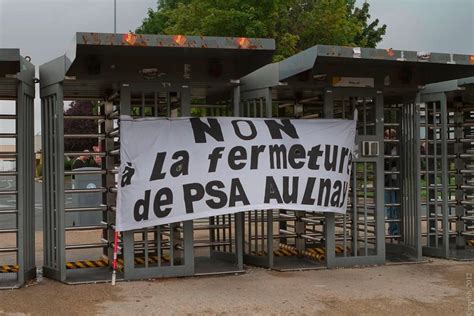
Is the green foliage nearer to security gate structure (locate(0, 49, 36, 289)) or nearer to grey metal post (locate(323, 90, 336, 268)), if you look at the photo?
grey metal post (locate(323, 90, 336, 268))

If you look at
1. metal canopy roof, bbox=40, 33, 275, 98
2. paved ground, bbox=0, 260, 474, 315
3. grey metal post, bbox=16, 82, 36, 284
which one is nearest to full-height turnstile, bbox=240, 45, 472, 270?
paved ground, bbox=0, 260, 474, 315

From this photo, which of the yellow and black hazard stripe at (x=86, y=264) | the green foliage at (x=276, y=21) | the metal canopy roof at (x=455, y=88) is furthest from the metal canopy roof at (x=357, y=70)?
the green foliage at (x=276, y=21)

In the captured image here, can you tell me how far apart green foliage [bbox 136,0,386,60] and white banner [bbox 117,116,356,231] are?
7764mm

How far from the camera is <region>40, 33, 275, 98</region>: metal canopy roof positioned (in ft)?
23.3

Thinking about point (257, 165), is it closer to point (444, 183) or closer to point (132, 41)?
point (132, 41)

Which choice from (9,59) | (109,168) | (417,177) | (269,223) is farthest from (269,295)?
(9,59)

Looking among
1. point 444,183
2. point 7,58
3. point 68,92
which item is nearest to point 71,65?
point 7,58

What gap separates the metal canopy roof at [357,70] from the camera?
7859mm

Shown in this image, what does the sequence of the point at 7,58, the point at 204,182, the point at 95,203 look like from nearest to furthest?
the point at 7,58
the point at 204,182
the point at 95,203

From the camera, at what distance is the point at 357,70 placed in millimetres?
8805

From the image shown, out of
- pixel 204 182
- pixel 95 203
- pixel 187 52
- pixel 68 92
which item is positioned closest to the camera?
pixel 187 52

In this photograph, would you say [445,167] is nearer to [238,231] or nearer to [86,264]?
[238,231]

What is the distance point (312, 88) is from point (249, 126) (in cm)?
127

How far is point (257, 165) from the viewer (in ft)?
Answer: 27.5
